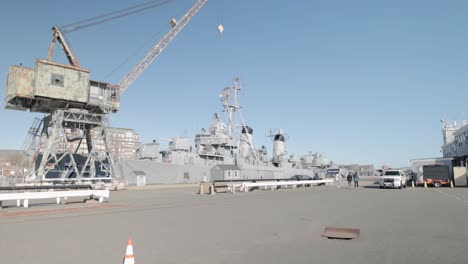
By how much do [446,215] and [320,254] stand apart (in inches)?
384

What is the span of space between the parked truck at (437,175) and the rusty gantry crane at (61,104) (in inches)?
1631

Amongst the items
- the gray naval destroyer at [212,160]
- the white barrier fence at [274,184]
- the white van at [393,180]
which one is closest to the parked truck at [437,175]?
the white van at [393,180]

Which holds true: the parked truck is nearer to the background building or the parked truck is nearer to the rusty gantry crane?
the background building

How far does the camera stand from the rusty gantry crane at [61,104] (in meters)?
38.3

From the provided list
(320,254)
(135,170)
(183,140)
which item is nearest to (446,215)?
(320,254)

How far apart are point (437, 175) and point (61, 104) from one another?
49518mm

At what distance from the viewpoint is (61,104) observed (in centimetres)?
4172

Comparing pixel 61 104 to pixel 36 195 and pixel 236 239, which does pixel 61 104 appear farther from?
pixel 236 239

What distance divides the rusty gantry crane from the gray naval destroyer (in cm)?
776

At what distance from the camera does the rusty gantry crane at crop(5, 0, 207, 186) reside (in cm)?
3834

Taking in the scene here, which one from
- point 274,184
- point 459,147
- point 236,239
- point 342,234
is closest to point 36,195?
point 236,239

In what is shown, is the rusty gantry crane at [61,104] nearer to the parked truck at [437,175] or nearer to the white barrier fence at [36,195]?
the white barrier fence at [36,195]

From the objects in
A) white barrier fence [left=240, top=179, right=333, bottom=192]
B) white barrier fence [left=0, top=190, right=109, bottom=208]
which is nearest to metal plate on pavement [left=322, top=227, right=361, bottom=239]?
white barrier fence [left=0, top=190, right=109, bottom=208]

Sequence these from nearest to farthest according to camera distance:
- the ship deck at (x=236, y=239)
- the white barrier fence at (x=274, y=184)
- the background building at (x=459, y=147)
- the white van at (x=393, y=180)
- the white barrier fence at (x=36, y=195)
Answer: the ship deck at (x=236, y=239)
the white barrier fence at (x=36, y=195)
the white barrier fence at (x=274, y=184)
the white van at (x=393, y=180)
the background building at (x=459, y=147)
